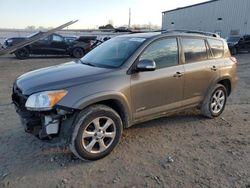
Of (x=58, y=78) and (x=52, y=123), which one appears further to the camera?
(x=58, y=78)

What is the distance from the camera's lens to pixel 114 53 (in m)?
4.35

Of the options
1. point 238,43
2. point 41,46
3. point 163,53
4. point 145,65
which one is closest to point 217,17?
point 238,43

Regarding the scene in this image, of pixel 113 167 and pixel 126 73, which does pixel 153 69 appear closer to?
pixel 126 73

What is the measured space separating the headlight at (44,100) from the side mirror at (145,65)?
46.0 inches

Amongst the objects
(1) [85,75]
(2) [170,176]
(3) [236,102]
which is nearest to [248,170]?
(2) [170,176]

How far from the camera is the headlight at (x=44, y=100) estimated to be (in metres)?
3.31

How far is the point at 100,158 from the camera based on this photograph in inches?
148

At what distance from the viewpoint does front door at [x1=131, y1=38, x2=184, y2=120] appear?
13.2 ft

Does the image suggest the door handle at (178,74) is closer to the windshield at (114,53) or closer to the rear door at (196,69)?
the rear door at (196,69)

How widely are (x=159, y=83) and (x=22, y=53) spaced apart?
→ 1481cm

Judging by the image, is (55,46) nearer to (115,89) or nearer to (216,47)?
(216,47)

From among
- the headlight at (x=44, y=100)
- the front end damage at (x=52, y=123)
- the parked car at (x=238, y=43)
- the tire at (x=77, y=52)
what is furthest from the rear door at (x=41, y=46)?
the headlight at (x=44, y=100)

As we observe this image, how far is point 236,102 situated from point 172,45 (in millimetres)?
3225

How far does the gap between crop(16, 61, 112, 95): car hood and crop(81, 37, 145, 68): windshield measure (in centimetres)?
26
